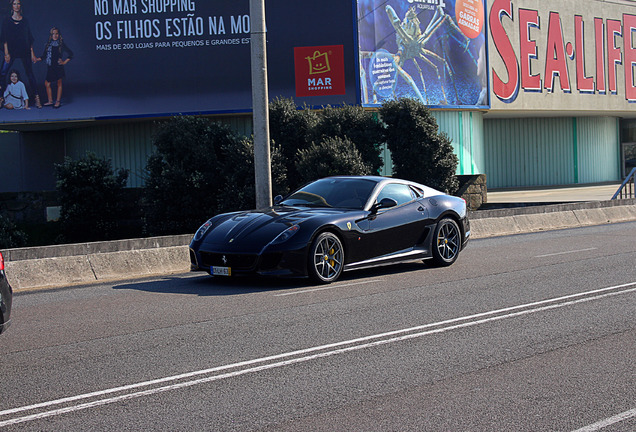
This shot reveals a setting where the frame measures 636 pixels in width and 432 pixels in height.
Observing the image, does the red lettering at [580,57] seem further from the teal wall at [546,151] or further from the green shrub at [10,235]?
the green shrub at [10,235]

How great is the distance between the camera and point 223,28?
30.2 metres

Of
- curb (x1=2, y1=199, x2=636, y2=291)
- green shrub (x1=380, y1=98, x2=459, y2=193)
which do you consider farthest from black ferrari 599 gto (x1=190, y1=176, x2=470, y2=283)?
green shrub (x1=380, y1=98, x2=459, y2=193)

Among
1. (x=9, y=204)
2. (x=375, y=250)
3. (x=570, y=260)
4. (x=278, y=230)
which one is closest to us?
(x=278, y=230)

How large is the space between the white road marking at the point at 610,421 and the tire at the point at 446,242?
711cm

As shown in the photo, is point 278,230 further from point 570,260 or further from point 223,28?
point 223,28

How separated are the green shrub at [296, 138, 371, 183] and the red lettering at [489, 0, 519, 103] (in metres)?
15.2

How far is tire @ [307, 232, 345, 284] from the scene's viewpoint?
9938 mm

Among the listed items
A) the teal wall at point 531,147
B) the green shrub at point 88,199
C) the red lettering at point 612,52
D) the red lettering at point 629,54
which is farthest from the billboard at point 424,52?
the red lettering at point 629,54

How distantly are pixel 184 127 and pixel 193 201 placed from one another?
256cm

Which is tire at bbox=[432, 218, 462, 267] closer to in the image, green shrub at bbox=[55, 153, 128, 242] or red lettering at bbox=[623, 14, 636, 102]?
green shrub at bbox=[55, 153, 128, 242]

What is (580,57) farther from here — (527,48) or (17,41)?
(17,41)

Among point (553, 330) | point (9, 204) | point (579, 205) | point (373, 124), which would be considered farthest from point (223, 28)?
point (553, 330)

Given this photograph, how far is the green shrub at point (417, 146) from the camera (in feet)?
82.4

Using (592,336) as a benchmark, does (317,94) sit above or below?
above
